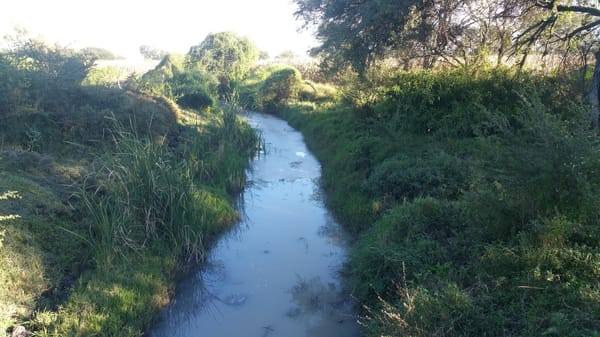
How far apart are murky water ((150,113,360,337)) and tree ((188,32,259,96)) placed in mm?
16495

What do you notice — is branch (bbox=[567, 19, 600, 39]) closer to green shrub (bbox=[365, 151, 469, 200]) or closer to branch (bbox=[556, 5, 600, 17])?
branch (bbox=[556, 5, 600, 17])

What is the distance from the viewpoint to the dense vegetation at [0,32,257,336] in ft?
16.1

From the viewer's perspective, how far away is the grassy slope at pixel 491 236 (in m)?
3.96

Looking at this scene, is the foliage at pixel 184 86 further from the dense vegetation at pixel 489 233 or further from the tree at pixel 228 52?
the dense vegetation at pixel 489 233

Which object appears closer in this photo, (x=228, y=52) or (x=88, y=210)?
(x=88, y=210)

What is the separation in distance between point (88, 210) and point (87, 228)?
260 mm

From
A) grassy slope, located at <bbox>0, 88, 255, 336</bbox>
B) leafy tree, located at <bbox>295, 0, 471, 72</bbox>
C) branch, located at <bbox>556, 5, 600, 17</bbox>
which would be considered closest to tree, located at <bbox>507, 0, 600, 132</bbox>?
branch, located at <bbox>556, 5, 600, 17</bbox>

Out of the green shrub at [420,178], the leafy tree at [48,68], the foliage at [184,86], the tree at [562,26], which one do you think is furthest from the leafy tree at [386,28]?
the leafy tree at [48,68]

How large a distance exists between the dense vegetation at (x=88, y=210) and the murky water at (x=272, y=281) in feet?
1.10

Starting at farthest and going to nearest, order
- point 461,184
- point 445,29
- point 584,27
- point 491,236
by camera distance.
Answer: point 445,29, point 584,27, point 461,184, point 491,236

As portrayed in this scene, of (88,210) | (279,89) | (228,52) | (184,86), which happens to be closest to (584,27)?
(88,210)

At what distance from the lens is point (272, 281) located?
6.44m

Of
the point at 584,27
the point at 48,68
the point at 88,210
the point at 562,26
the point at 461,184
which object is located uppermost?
the point at 562,26

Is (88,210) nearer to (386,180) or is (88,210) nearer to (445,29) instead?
Result: (386,180)
